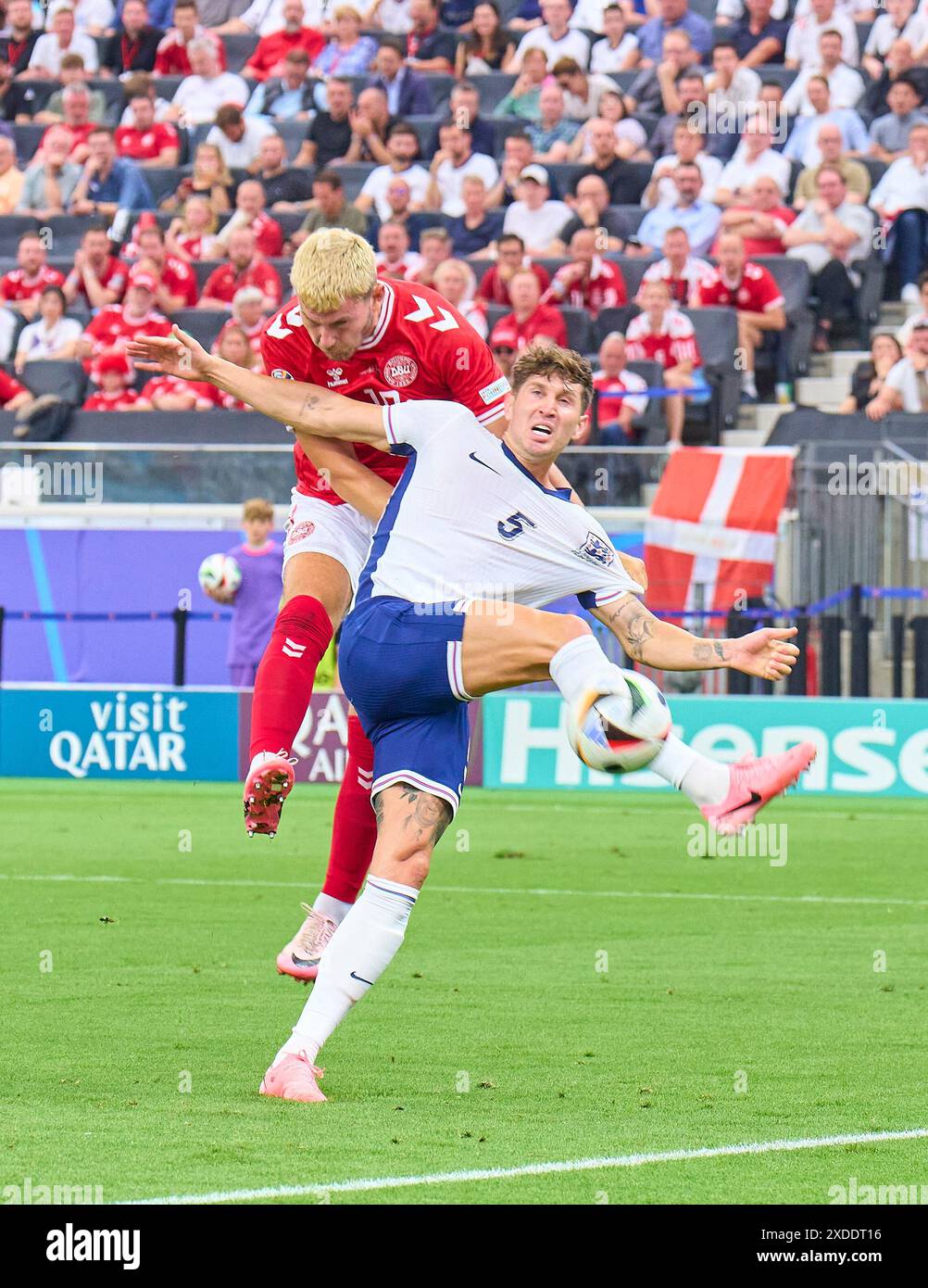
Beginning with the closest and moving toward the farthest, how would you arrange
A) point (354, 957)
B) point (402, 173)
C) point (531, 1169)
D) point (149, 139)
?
1. point (531, 1169)
2. point (354, 957)
3. point (402, 173)
4. point (149, 139)

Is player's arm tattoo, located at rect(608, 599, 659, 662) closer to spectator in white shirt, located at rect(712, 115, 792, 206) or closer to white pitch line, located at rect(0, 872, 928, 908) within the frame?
white pitch line, located at rect(0, 872, 928, 908)

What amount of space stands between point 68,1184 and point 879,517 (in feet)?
37.4

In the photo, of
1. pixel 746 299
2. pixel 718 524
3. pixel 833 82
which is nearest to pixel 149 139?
pixel 833 82

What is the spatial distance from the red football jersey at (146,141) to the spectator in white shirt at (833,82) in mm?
6066

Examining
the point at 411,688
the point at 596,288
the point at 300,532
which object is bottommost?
the point at 411,688

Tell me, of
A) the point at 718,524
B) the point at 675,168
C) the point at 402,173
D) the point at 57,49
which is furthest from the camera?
the point at 57,49

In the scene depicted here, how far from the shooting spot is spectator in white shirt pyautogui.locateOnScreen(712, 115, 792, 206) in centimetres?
1895

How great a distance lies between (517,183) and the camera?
769 inches

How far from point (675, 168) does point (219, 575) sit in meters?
6.47

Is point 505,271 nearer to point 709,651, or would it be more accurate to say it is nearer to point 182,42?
point 182,42

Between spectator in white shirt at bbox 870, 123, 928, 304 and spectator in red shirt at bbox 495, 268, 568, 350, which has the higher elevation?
spectator in white shirt at bbox 870, 123, 928, 304

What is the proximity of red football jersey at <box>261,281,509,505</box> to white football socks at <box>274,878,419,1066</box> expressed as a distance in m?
1.78

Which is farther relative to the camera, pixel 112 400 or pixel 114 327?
pixel 114 327

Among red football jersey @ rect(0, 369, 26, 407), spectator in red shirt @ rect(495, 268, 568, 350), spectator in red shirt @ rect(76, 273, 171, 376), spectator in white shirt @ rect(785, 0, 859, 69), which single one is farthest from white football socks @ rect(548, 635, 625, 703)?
spectator in white shirt @ rect(785, 0, 859, 69)
